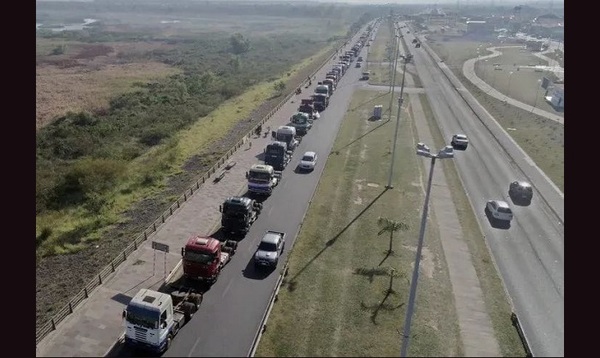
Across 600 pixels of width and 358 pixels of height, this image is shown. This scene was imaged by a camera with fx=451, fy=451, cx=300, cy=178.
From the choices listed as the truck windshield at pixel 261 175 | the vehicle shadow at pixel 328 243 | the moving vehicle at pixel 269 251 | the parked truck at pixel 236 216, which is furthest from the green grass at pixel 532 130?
the parked truck at pixel 236 216

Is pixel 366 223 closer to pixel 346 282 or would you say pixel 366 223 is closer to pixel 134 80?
pixel 346 282

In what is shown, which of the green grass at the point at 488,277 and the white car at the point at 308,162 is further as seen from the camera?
the white car at the point at 308,162

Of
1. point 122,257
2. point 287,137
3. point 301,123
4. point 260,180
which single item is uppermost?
point 301,123

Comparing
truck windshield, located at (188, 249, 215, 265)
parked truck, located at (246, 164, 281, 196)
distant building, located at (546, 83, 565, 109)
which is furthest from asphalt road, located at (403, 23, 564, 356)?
parked truck, located at (246, 164, 281, 196)

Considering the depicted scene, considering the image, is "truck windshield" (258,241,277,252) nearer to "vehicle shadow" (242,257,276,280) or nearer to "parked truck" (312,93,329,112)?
"vehicle shadow" (242,257,276,280)

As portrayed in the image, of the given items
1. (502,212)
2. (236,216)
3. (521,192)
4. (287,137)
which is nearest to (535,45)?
(521,192)

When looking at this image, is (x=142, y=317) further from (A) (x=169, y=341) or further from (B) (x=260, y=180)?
(B) (x=260, y=180)

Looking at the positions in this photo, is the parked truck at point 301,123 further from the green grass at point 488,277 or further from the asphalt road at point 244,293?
the green grass at point 488,277
